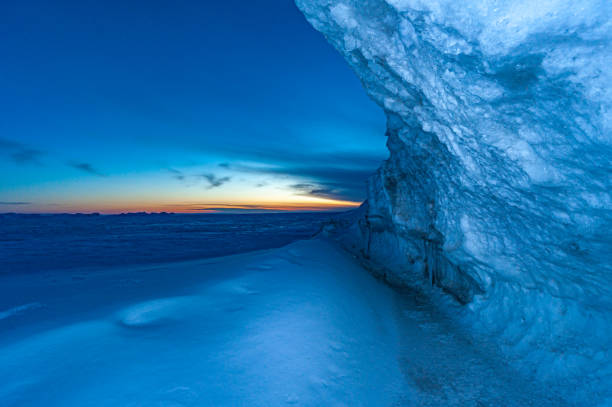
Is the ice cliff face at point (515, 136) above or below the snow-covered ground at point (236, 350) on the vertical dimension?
above

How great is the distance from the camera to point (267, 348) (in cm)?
317

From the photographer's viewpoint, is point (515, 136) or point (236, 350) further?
point (515, 136)

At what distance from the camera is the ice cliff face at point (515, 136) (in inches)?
98.0

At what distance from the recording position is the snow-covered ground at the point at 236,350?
2422mm

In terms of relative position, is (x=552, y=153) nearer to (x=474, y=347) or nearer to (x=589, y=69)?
(x=589, y=69)

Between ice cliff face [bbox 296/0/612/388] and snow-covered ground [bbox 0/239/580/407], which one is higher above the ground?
ice cliff face [bbox 296/0/612/388]

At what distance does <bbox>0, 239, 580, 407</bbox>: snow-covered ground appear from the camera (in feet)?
7.95

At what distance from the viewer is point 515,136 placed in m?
3.31

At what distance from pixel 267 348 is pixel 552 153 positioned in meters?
3.88

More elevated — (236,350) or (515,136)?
(515,136)

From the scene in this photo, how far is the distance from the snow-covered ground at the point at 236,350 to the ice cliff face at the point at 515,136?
1060 mm

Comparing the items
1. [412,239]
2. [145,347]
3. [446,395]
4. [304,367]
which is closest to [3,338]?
[145,347]

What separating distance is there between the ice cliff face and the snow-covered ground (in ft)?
3.48

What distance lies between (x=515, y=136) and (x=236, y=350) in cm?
405
